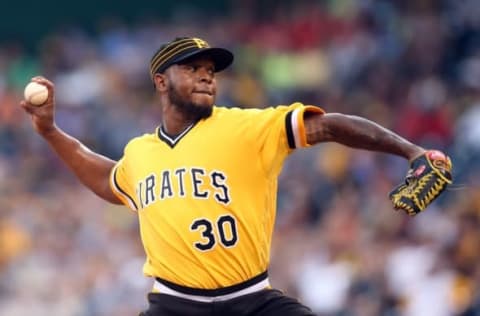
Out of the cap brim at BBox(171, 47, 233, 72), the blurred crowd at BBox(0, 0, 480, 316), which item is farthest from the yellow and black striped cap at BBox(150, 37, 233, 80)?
the blurred crowd at BBox(0, 0, 480, 316)

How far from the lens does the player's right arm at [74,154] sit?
26.1 feet

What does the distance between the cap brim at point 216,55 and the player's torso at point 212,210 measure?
35 cm

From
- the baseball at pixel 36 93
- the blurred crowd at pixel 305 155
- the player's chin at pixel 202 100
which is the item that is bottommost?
Answer: the blurred crowd at pixel 305 155

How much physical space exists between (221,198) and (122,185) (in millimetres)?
874

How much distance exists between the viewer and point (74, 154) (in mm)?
8094

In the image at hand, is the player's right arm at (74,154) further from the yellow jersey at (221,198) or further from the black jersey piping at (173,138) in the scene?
the yellow jersey at (221,198)

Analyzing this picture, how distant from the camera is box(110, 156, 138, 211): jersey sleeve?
768 cm

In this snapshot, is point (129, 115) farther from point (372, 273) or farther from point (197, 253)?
point (197, 253)

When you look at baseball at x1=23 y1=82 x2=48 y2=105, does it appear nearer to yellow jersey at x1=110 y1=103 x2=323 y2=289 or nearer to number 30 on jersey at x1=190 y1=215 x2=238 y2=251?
yellow jersey at x1=110 y1=103 x2=323 y2=289

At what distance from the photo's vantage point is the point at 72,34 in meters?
19.3

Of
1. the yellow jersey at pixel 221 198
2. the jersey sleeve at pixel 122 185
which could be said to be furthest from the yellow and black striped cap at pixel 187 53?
the jersey sleeve at pixel 122 185

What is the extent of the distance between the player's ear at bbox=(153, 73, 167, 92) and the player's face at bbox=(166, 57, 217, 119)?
3.1 inches

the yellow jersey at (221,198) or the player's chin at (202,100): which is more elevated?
the player's chin at (202,100)

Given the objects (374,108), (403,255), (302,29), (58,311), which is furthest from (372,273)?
(302,29)
